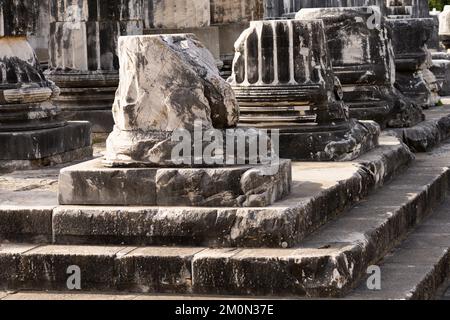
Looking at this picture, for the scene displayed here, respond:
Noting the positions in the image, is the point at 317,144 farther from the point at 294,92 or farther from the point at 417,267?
the point at 417,267

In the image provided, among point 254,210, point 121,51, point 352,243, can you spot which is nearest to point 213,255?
point 254,210

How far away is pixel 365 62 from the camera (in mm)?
11633

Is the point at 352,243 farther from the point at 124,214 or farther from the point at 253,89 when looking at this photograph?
the point at 253,89

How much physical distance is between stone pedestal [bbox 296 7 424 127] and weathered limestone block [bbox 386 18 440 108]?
6.85 ft

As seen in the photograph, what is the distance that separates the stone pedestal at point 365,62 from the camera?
11.4m

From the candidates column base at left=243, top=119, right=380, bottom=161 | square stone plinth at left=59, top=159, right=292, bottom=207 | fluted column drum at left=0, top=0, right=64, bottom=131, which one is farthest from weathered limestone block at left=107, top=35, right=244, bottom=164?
fluted column drum at left=0, top=0, right=64, bottom=131

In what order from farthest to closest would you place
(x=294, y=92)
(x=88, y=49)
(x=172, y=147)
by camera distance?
1. (x=88, y=49)
2. (x=294, y=92)
3. (x=172, y=147)

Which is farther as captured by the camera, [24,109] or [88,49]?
[88,49]

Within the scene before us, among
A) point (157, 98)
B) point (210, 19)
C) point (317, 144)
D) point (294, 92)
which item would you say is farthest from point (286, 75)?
point (210, 19)

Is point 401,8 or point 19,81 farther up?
point 401,8

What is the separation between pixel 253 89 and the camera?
9.72m

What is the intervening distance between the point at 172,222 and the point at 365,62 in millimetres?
4892

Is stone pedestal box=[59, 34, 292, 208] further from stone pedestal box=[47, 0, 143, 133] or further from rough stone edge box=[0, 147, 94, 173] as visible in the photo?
stone pedestal box=[47, 0, 143, 133]

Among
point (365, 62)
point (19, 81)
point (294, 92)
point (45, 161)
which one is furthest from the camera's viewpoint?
point (365, 62)
